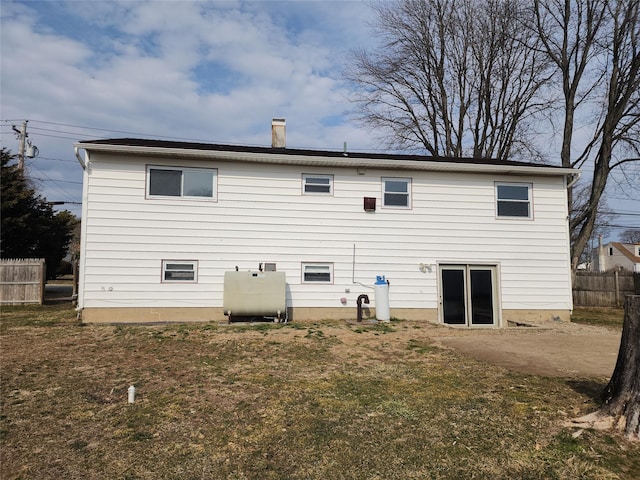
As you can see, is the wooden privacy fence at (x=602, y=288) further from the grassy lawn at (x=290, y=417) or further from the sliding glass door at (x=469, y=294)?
the grassy lawn at (x=290, y=417)

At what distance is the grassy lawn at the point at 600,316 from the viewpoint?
12883 mm

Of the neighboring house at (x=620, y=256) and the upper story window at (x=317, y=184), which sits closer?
the upper story window at (x=317, y=184)

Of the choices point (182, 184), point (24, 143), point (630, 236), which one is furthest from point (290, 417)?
point (630, 236)

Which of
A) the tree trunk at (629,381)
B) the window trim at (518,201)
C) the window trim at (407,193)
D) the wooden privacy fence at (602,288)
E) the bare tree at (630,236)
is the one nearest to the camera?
the tree trunk at (629,381)

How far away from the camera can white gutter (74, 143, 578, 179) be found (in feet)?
35.8

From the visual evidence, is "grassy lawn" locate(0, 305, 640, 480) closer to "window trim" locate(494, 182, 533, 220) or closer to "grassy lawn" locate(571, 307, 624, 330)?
"window trim" locate(494, 182, 533, 220)

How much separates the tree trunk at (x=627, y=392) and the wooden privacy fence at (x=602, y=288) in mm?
17440

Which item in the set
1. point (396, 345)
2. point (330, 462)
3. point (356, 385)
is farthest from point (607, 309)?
point (330, 462)

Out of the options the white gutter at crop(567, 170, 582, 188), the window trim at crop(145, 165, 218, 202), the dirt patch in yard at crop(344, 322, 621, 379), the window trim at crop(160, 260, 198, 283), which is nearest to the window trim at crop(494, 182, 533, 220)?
the white gutter at crop(567, 170, 582, 188)

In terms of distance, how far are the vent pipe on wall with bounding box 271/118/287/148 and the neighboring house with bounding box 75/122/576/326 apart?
6.82 ft

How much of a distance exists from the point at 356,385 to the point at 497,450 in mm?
2186

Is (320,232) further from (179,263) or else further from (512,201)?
(512,201)

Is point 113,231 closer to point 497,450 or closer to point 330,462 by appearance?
point 330,462

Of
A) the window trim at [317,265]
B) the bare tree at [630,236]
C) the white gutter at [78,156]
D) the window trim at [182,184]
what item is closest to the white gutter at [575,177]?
the window trim at [317,265]
